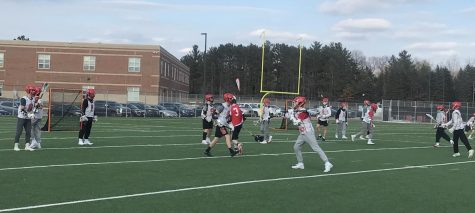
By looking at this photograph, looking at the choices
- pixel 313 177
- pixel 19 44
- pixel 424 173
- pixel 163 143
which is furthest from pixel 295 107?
pixel 19 44

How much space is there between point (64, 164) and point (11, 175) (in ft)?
6.87

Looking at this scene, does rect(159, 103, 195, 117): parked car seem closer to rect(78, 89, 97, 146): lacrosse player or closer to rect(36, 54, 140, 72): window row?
rect(36, 54, 140, 72): window row

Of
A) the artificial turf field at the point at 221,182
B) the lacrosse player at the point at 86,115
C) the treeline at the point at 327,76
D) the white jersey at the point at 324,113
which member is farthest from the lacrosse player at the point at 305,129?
the treeline at the point at 327,76

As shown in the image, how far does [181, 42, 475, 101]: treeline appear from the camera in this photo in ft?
374

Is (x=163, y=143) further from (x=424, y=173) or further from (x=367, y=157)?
(x=424, y=173)

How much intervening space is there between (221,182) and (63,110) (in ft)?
61.6

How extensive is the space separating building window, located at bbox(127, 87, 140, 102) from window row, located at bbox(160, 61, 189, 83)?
423 centimetres

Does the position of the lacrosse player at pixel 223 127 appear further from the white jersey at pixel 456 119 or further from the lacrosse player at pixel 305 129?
the white jersey at pixel 456 119

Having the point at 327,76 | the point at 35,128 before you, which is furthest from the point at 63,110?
the point at 327,76

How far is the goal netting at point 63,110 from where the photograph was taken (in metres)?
26.7

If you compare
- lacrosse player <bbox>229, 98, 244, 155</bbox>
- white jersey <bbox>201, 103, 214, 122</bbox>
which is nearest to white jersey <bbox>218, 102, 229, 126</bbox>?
lacrosse player <bbox>229, 98, 244, 155</bbox>

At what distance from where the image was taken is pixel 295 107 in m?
13.2

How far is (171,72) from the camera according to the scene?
8319cm

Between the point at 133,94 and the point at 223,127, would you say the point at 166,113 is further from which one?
the point at 223,127
